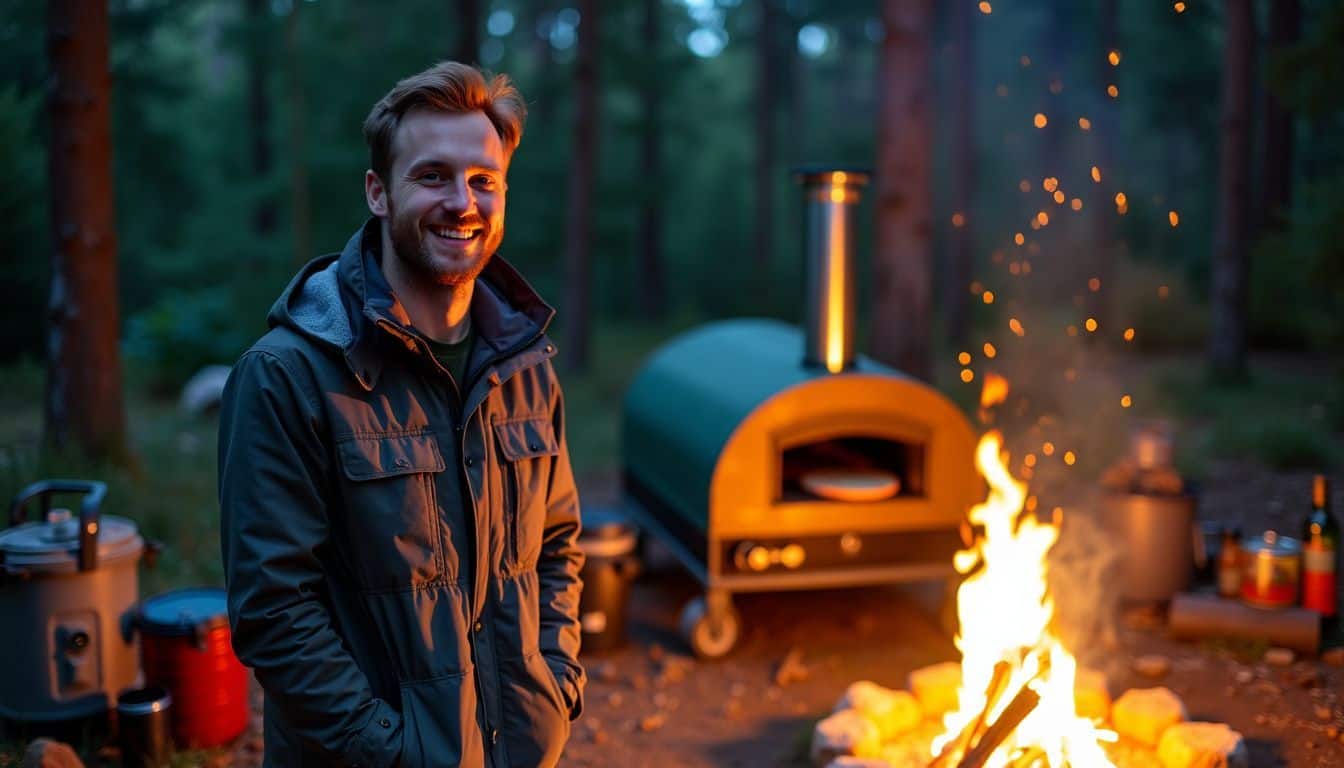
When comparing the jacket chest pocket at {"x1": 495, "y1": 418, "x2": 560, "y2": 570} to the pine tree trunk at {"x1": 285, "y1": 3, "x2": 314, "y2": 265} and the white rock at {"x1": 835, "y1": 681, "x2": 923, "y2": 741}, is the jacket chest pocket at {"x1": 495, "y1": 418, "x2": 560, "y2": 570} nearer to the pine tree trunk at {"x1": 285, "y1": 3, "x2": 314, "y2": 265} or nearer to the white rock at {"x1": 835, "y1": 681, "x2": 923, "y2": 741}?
the white rock at {"x1": 835, "y1": 681, "x2": 923, "y2": 741}

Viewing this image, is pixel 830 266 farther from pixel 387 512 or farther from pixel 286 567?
pixel 286 567

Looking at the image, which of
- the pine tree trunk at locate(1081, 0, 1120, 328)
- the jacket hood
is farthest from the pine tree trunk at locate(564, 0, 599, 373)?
the jacket hood

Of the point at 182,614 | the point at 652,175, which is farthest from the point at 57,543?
the point at 652,175

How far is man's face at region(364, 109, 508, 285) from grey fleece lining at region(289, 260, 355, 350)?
0.19 meters

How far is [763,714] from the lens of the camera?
524cm

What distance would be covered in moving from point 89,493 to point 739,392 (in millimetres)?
2920

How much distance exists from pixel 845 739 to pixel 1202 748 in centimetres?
122

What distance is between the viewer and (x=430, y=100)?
2707mm

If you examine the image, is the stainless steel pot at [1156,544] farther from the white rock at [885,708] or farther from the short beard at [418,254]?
the short beard at [418,254]

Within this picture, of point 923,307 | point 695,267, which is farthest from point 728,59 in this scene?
point 923,307

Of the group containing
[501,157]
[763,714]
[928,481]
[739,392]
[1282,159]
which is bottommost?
[763,714]

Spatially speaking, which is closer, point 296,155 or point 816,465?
point 816,465

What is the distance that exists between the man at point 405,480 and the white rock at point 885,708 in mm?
1894

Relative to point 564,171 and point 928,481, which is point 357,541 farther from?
point 564,171
